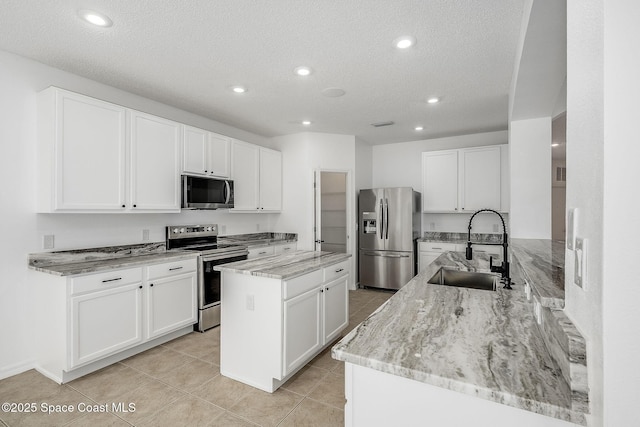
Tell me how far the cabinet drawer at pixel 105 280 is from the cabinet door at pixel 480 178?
14.9ft

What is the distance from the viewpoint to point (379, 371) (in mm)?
1044

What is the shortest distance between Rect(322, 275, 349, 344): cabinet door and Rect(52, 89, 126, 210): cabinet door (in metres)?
2.15

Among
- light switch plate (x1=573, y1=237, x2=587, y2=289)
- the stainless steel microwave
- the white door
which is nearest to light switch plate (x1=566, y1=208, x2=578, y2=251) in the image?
light switch plate (x1=573, y1=237, x2=587, y2=289)

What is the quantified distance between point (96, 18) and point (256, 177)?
276cm

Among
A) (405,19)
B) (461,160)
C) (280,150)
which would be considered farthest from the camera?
(280,150)

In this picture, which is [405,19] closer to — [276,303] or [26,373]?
[276,303]

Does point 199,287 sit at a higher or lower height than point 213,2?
lower

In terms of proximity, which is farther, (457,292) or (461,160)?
(461,160)

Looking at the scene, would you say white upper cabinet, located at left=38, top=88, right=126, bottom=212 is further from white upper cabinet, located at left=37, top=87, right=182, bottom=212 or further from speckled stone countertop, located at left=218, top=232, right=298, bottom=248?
speckled stone countertop, located at left=218, top=232, right=298, bottom=248

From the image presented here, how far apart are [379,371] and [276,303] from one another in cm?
128

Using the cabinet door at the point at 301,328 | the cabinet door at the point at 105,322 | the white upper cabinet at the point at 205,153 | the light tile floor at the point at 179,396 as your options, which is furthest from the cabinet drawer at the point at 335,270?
Result: the white upper cabinet at the point at 205,153

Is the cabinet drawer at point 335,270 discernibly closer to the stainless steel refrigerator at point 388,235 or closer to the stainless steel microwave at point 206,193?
the stainless steel microwave at point 206,193

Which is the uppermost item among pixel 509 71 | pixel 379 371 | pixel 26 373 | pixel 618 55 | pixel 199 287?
pixel 509 71

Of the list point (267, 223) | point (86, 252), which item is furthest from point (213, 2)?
point (267, 223)
